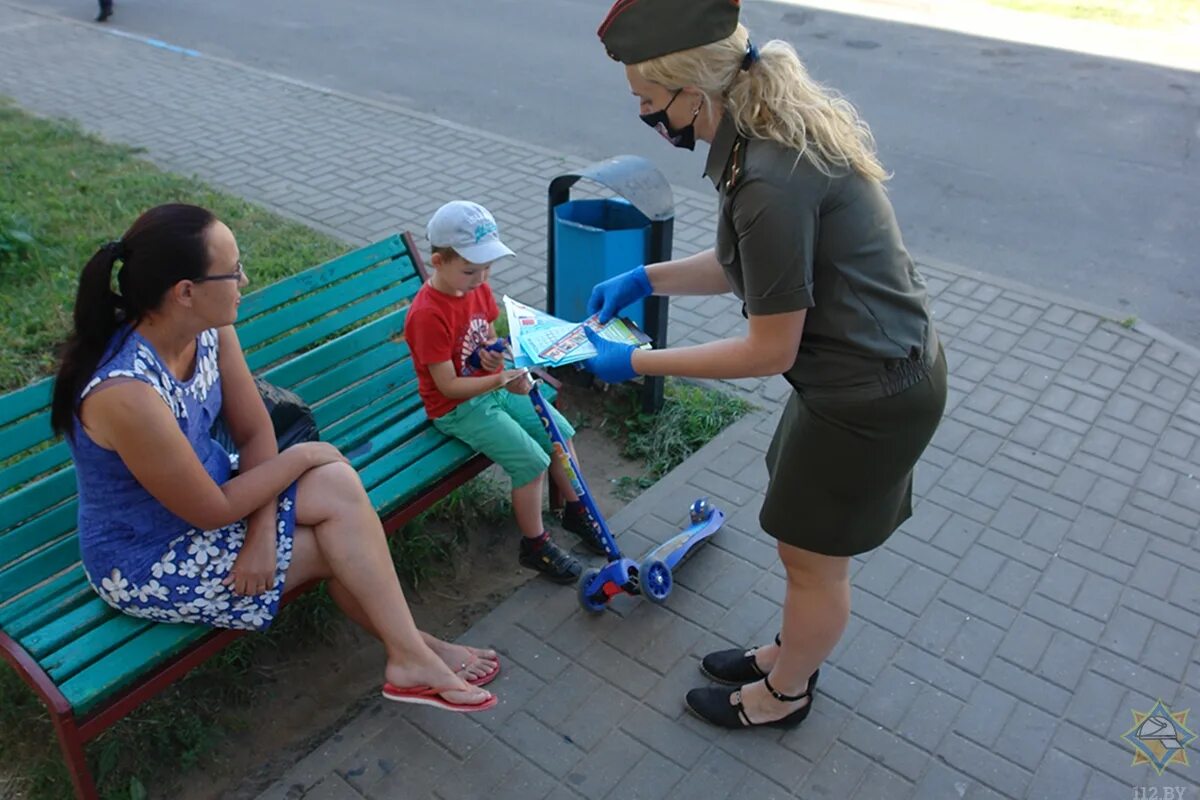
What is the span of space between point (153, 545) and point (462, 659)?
0.95 metres

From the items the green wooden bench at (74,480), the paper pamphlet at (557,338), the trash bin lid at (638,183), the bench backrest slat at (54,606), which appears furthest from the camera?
the trash bin lid at (638,183)

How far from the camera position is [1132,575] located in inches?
135

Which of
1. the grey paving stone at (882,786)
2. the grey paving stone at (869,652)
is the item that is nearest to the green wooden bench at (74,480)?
the grey paving stone at (869,652)

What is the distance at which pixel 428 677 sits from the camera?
2730 mm

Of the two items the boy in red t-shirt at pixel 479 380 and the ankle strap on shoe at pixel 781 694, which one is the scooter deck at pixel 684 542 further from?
the ankle strap on shoe at pixel 781 694

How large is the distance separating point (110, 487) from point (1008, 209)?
5.72 meters

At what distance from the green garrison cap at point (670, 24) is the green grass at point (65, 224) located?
3.50m

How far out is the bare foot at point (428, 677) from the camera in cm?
272

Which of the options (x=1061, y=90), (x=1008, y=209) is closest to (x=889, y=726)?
(x=1008, y=209)

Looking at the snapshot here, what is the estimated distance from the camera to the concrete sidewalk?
8.86 feet

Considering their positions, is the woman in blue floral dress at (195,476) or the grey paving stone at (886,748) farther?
the grey paving stone at (886,748)

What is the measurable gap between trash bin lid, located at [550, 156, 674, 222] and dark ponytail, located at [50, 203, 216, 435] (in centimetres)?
175

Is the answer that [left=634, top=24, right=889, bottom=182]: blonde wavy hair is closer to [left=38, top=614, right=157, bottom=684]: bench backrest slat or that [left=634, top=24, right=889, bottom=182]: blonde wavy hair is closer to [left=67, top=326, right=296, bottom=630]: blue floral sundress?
[left=67, top=326, right=296, bottom=630]: blue floral sundress

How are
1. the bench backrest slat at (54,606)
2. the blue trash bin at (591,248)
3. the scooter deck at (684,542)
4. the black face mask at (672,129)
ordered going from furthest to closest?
the blue trash bin at (591,248)
the scooter deck at (684,542)
the bench backrest slat at (54,606)
the black face mask at (672,129)
